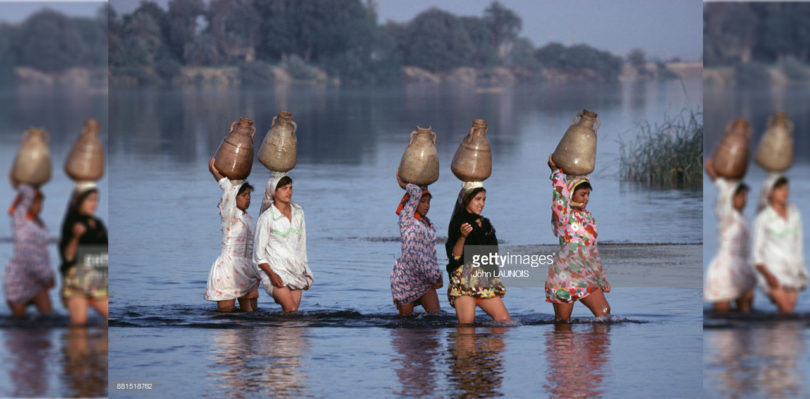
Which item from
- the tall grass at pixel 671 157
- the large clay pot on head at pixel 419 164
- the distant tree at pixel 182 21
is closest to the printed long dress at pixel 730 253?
the large clay pot on head at pixel 419 164

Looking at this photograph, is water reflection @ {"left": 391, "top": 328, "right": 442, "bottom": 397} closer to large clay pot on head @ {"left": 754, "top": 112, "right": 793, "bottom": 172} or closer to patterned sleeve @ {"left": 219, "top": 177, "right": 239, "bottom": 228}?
patterned sleeve @ {"left": 219, "top": 177, "right": 239, "bottom": 228}

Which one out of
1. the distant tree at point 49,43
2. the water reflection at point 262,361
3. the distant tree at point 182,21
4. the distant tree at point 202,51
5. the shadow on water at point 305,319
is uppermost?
the distant tree at point 182,21

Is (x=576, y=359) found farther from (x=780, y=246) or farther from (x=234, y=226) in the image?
(x=234, y=226)

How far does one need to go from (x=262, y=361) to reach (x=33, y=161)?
6.48 ft

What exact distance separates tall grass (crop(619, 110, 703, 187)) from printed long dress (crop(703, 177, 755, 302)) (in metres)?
7.98

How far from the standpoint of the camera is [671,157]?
15.8 meters

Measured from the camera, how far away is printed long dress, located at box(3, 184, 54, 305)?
718 centimetres

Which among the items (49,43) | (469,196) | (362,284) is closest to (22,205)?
(49,43)

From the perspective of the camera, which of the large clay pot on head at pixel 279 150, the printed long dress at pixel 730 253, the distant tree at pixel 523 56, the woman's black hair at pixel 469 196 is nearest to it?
the printed long dress at pixel 730 253

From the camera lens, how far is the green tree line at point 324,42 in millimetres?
20406

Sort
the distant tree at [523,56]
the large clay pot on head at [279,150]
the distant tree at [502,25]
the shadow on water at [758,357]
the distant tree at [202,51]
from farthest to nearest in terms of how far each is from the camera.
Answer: the distant tree at [523,56] < the distant tree at [502,25] < the distant tree at [202,51] < the large clay pot on head at [279,150] < the shadow on water at [758,357]

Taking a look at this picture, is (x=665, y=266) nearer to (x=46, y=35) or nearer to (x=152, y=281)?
(x=152, y=281)

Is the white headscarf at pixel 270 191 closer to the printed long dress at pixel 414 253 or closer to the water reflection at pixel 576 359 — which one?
the printed long dress at pixel 414 253

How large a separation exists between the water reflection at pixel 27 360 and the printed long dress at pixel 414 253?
2.92 m
